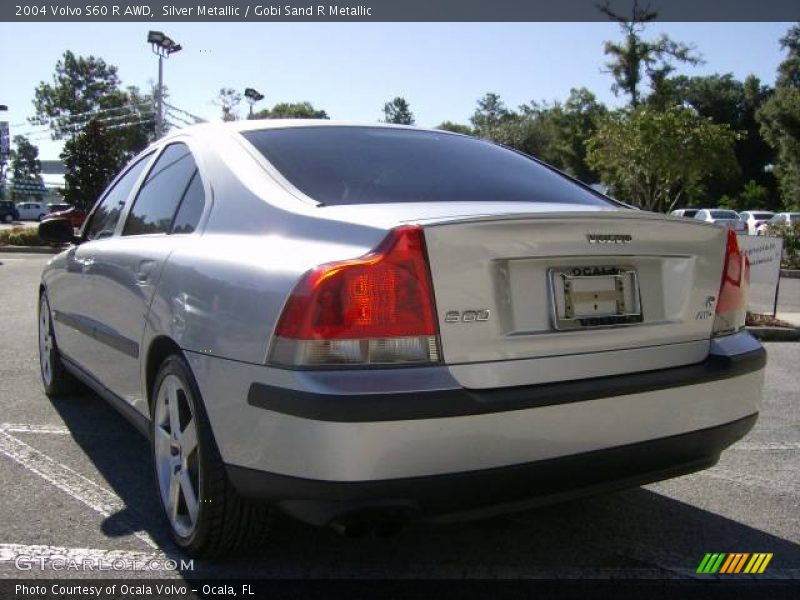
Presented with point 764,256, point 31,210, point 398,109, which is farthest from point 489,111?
point 764,256

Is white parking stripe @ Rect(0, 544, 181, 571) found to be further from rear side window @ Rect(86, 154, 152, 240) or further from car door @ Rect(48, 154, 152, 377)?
rear side window @ Rect(86, 154, 152, 240)

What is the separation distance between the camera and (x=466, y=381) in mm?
2217

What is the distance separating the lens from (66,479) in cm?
356

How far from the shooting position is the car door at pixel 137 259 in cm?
312

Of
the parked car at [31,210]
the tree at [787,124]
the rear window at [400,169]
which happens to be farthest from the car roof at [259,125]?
the parked car at [31,210]

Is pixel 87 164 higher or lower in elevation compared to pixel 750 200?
higher

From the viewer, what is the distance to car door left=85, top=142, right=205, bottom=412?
3119 millimetres

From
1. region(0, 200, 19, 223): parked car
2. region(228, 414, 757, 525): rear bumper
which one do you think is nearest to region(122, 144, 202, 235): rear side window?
region(228, 414, 757, 525): rear bumper

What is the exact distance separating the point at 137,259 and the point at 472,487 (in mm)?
1829

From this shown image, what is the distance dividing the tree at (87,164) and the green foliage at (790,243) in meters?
22.3

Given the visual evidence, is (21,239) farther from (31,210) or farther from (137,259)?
(31,210)

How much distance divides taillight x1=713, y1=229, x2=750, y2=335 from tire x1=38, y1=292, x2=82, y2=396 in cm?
384

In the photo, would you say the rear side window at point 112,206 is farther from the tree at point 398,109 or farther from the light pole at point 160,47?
the tree at point 398,109

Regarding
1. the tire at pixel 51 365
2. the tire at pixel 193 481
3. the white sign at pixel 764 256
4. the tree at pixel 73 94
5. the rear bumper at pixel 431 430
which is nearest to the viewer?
the rear bumper at pixel 431 430
